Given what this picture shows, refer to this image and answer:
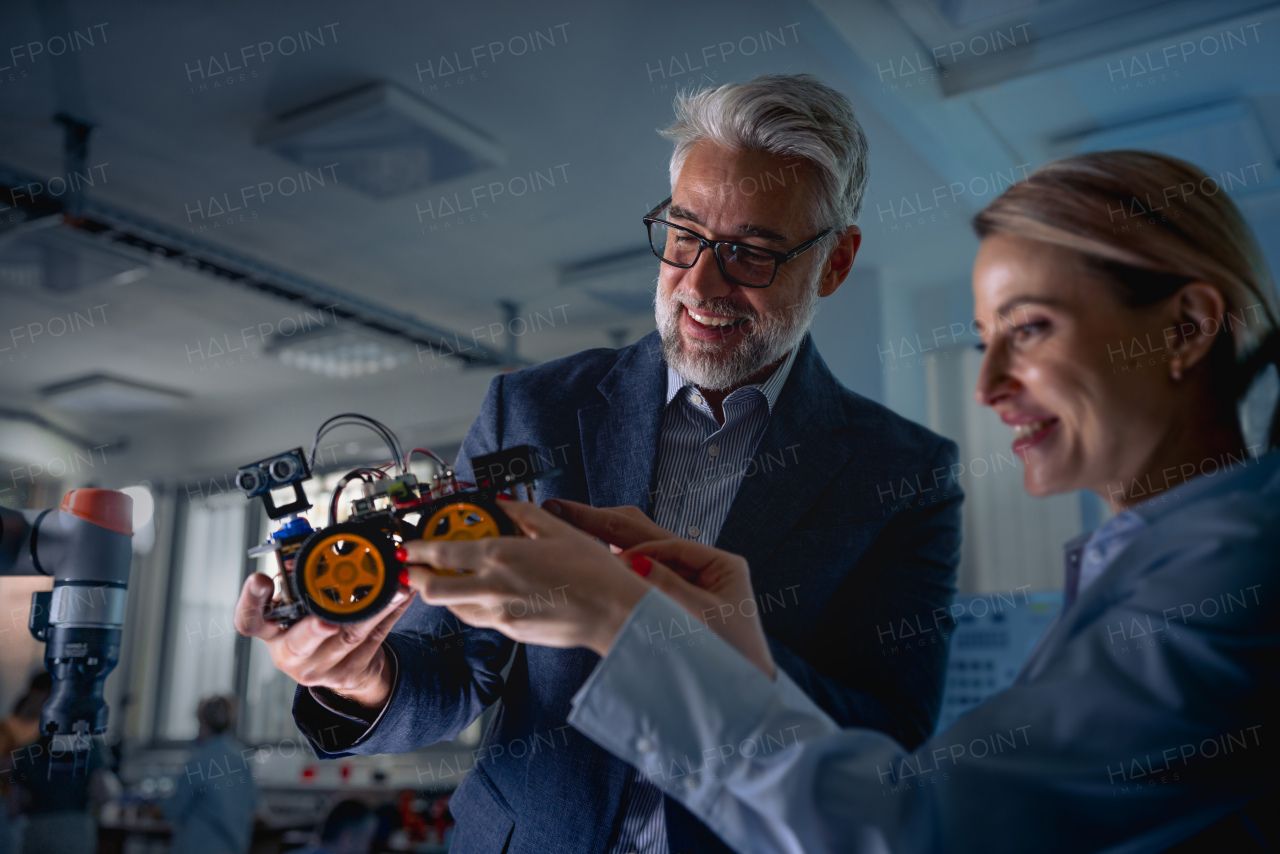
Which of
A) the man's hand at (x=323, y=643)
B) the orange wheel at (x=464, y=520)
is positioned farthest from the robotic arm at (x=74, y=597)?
the orange wheel at (x=464, y=520)

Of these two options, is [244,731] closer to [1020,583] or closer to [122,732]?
[122,732]

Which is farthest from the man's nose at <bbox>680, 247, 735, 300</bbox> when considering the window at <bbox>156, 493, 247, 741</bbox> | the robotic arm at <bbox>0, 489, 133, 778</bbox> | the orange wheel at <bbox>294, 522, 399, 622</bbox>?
the window at <bbox>156, 493, 247, 741</bbox>

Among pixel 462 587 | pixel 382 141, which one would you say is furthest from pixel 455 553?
pixel 382 141

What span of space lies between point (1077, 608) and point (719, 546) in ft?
1.64

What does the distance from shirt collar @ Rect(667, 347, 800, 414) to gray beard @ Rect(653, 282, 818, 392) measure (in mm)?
16

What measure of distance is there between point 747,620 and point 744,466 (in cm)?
44

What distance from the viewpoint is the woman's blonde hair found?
87 centimetres

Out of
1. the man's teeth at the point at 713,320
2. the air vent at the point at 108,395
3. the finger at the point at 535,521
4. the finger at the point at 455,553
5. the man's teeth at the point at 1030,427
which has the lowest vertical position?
the finger at the point at 455,553

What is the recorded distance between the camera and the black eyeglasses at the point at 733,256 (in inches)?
50.9

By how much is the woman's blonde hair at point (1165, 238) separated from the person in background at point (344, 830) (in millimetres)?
4097

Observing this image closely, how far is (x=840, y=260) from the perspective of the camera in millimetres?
1496

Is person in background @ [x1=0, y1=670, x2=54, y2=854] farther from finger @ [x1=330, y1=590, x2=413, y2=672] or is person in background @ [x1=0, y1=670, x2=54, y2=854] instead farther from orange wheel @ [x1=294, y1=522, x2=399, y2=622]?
orange wheel @ [x1=294, y1=522, x2=399, y2=622]

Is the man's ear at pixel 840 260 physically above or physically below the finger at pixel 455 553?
above

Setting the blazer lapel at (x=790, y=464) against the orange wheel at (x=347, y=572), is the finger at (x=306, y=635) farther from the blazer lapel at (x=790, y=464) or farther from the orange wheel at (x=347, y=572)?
the blazer lapel at (x=790, y=464)
